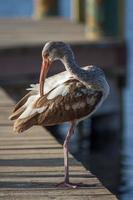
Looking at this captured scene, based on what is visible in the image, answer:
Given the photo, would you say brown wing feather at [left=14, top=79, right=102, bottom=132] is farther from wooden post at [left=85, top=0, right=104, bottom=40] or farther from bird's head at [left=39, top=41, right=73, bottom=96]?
wooden post at [left=85, top=0, right=104, bottom=40]

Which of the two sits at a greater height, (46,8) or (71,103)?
(71,103)

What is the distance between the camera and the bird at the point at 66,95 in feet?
28.9

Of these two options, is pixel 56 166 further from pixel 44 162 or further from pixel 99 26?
pixel 99 26

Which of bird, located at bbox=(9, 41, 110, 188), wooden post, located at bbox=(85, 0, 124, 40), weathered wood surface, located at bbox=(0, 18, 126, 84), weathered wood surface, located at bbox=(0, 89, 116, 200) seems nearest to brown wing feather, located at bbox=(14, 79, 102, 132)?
bird, located at bbox=(9, 41, 110, 188)

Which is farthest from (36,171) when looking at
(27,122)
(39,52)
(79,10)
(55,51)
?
(79,10)

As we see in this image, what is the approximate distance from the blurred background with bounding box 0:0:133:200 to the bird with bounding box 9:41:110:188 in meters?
6.60

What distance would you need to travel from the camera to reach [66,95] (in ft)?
28.9

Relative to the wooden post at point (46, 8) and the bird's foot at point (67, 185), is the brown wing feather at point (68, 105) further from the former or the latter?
the wooden post at point (46, 8)

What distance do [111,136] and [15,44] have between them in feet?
9.75

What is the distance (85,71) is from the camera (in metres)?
8.86

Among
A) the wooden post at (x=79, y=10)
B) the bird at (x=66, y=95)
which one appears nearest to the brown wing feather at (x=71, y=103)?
the bird at (x=66, y=95)

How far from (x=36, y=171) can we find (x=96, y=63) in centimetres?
910

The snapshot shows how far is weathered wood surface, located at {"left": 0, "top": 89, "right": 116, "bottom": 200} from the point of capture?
836 cm

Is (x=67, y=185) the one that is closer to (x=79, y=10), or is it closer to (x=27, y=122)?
(x=27, y=122)
